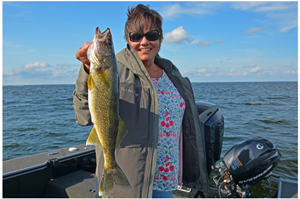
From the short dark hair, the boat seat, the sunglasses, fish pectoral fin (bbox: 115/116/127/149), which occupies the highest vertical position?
the short dark hair

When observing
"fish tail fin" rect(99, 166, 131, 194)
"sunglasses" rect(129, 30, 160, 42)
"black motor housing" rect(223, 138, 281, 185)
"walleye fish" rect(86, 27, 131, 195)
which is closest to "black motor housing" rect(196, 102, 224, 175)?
"black motor housing" rect(223, 138, 281, 185)

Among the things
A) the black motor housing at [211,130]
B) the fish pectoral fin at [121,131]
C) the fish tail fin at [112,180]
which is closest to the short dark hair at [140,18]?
the fish pectoral fin at [121,131]

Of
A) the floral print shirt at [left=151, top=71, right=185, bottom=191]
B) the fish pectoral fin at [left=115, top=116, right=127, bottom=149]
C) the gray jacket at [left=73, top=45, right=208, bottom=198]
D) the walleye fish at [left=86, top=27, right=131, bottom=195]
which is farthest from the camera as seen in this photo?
the floral print shirt at [left=151, top=71, right=185, bottom=191]

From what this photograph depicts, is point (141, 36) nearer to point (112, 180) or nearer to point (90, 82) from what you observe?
point (90, 82)

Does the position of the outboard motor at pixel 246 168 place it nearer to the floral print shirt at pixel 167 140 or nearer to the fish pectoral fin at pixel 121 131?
the floral print shirt at pixel 167 140

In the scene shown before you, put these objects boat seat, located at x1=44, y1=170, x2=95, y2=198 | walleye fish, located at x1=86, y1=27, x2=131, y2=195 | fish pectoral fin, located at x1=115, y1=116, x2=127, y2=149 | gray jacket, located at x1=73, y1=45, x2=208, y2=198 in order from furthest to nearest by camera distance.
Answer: boat seat, located at x1=44, y1=170, x2=95, y2=198 < gray jacket, located at x1=73, y1=45, x2=208, y2=198 < fish pectoral fin, located at x1=115, y1=116, x2=127, y2=149 < walleye fish, located at x1=86, y1=27, x2=131, y2=195

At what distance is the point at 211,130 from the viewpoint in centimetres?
423

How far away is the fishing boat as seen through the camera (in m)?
3.50

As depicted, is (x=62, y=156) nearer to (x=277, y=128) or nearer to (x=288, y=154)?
(x=288, y=154)

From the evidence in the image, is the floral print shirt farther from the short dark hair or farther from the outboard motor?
the outboard motor

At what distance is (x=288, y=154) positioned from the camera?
8445mm

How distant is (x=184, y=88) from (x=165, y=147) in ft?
2.36

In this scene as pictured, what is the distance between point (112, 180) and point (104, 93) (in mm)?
707

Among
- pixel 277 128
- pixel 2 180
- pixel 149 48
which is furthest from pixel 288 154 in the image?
pixel 2 180
